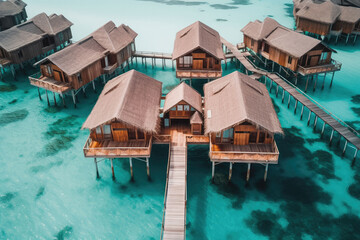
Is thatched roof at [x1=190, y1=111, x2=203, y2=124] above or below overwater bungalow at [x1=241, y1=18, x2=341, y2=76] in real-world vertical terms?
below

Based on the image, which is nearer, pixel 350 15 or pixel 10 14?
pixel 350 15

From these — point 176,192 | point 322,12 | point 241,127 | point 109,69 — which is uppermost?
point 322,12

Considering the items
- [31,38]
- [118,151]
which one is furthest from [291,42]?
[31,38]

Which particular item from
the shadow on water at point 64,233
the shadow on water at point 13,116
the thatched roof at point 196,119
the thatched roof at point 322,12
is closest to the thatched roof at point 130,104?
the thatched roof at point 196,119

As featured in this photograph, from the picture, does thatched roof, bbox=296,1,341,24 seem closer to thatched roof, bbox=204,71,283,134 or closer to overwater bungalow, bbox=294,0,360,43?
overwater bungalow, bbox=294,0,360,43

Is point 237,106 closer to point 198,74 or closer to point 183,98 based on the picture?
point 183,98

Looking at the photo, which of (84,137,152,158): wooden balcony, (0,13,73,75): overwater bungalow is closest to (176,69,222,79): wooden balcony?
(84,137,152,158): wooden balcony

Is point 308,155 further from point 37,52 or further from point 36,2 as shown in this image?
point 36,2

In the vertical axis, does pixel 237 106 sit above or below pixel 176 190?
above

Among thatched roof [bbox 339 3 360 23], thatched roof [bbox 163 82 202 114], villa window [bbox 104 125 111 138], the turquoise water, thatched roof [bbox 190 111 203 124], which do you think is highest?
thatched roof [bbox 339 3 360 23]
